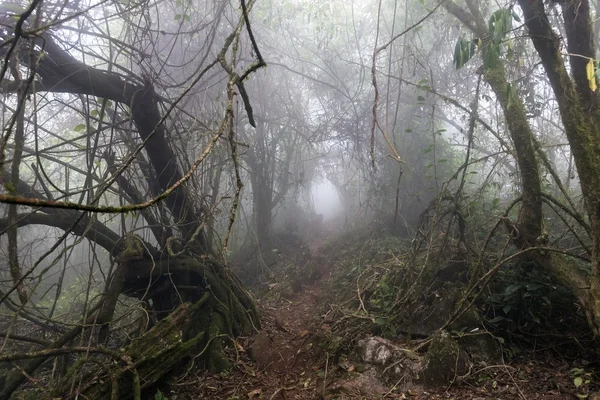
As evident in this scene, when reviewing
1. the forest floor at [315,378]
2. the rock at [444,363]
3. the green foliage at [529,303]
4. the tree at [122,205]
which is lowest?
the forest floor at [315,378]

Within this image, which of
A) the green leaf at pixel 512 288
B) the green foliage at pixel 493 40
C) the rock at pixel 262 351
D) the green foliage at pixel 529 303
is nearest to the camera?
the green foliage at pixel 493 40

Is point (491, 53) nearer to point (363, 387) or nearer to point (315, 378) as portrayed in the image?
point (363, 387)

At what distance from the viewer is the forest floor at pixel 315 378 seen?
2850 mm

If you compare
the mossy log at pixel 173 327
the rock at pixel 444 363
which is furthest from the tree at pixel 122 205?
the rock at pixel 444 363

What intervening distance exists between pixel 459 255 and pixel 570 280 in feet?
5.14

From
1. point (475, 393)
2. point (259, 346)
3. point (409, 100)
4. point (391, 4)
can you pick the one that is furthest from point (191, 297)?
point (391, 4)

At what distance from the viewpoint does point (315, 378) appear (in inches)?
141

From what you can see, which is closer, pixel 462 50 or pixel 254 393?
pixel 462 50

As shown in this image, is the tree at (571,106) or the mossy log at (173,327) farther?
the mossy log at (173,327)

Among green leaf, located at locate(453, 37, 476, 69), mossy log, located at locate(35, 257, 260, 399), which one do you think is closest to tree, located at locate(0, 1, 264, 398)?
mossy log, located at locate(35, 257, 260, 399)

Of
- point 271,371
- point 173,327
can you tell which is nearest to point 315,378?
point 271,371

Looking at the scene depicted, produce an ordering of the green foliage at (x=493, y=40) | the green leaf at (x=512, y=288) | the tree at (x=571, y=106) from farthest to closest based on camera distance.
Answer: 1. the green leaf at (x=512, y=288)
2. the tree at (x=571, y=106)
3. the green foliage at (x=493, y=40)

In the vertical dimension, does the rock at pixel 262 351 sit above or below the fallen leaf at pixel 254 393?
above

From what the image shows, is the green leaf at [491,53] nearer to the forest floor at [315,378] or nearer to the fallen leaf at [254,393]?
the forest floor at [315,378]
